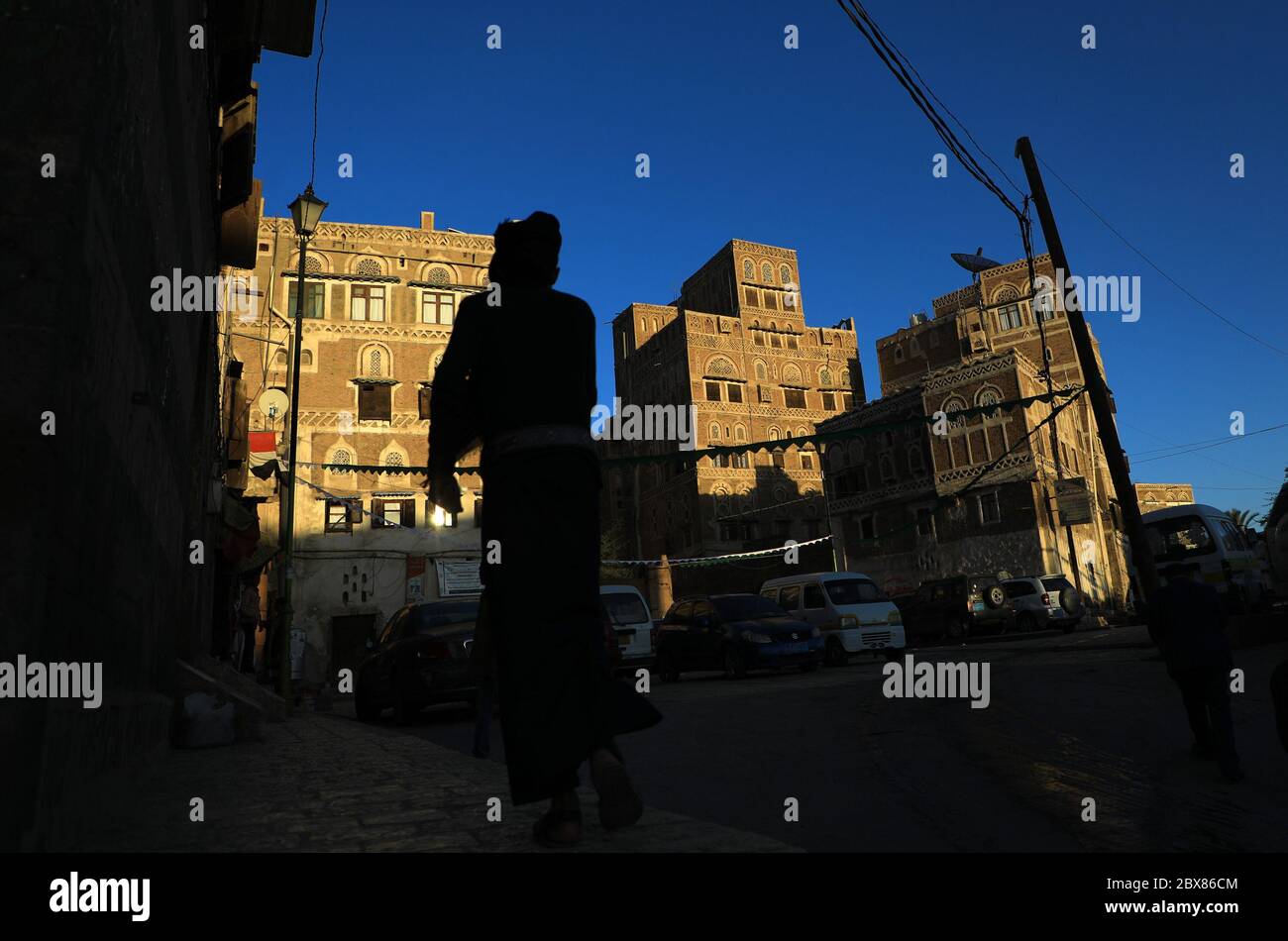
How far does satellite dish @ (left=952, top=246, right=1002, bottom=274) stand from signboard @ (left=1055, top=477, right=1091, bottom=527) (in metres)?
21.5

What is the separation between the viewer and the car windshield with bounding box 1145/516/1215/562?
2072 centimetres

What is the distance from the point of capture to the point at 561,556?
3.04 m

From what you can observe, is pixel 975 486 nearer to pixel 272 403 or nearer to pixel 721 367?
pixel 721 367

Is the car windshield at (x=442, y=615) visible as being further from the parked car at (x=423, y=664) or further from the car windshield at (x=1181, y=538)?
the car windshield at (x=1181, y=538)

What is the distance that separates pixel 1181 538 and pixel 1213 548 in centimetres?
73

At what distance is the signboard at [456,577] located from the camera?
32906mm

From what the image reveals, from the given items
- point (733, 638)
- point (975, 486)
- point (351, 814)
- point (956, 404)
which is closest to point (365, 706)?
point (733, 638)

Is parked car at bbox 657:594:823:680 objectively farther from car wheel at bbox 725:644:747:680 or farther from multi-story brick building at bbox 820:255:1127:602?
multi-story brick building at bbox 820:255:1127:602

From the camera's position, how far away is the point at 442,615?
1207cm

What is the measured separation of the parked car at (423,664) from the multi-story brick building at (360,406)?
18.7 meters

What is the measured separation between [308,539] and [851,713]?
27475 mm

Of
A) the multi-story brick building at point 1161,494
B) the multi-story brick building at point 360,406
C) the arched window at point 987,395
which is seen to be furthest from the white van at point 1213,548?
the multi-story brick building at point 1161,494

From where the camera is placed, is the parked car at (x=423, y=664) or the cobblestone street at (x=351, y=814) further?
the parked car at (x=423, y=664)

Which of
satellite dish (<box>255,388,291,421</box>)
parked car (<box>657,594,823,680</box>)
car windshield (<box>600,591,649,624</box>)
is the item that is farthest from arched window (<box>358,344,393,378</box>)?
car windshield (<box>600,591,649,624</box>)
